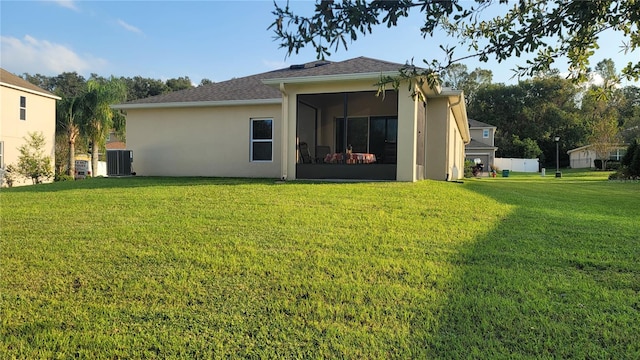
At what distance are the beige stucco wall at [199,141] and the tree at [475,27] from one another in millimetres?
10095

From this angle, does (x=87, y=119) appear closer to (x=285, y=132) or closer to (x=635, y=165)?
(x=285, y=132)

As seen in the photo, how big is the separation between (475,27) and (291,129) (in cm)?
828

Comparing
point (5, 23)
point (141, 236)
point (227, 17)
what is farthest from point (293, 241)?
point (5, 23)

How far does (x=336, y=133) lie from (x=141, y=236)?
1055 cm

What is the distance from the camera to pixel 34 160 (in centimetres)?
1788

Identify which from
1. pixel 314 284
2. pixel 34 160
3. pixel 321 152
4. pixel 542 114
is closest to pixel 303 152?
pixel 321 152

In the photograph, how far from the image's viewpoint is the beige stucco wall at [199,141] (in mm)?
12805

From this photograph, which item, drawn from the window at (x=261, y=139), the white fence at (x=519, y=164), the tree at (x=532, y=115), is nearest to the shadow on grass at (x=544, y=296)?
the window at (x=261, y=139)

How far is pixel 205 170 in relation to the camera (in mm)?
13312

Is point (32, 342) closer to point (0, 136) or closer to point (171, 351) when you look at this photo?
point (171, 351)

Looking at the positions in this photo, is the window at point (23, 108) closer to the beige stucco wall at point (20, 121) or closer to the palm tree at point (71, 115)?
the beige stucco wall at point (20, 121)

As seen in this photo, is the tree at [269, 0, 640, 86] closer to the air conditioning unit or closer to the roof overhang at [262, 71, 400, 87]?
the roof overhang at [262, 71, 400, 87]

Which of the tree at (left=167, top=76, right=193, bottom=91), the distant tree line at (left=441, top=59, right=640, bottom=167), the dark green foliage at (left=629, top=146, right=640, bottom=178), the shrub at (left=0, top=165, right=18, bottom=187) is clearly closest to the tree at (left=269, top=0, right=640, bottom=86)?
the dark green foliage at (left=629, top=146, right=640, bottom=178)

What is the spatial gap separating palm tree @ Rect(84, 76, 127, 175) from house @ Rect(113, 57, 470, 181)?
1495 cm
